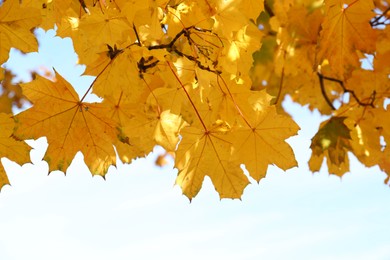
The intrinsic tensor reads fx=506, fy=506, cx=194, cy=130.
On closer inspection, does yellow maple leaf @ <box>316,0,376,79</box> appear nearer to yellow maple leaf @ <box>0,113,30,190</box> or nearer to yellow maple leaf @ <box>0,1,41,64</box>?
yellow maple leaf @ <box>0,1,41,64</box>

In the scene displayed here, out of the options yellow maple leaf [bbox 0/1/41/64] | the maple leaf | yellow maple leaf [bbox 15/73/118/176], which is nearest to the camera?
yellow maple leaf [bbox 0/1/41/64]

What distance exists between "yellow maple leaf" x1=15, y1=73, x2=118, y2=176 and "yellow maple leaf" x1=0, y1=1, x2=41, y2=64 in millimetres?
148

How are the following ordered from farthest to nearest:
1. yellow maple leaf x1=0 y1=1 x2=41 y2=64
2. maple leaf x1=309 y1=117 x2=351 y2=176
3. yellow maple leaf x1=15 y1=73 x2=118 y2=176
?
maple leaf x1=309 y1=117 x2=351 y2=176 → yellow maple leaf x1=15 y1=73 x2=118 y2=176 → yellow maple leaf x1=0 y1=1 x2=41 y2=64

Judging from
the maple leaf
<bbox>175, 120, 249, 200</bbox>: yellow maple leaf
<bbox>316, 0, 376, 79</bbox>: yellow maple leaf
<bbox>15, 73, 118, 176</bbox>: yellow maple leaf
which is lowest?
<bbox>175, 120, 249, 200</bbox>: yellow maple leaf

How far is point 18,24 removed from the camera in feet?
5.18

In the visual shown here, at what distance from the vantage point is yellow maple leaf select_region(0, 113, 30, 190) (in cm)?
162

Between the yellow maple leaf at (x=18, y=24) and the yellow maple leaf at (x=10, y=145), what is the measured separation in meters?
0.24

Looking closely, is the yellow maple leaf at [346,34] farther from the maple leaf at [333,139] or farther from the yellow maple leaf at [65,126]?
the yellow maple leaf at [65,126]

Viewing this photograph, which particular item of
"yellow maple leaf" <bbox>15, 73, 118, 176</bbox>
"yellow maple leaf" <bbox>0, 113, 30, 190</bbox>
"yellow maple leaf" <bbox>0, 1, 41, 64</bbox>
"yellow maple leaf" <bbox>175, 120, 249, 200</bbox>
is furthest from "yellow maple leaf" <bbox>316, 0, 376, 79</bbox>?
"yellow maple leaf" <bbox>0, 113, 30, 190</bbox>

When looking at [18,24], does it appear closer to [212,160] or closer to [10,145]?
[10,145]

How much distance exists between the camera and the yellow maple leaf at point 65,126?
5.56ft

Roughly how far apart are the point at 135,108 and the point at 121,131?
0.53ft

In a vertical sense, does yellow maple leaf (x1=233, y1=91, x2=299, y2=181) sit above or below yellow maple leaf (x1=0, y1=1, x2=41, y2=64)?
below

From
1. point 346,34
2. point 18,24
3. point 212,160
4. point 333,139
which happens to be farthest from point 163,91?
point 333,139
